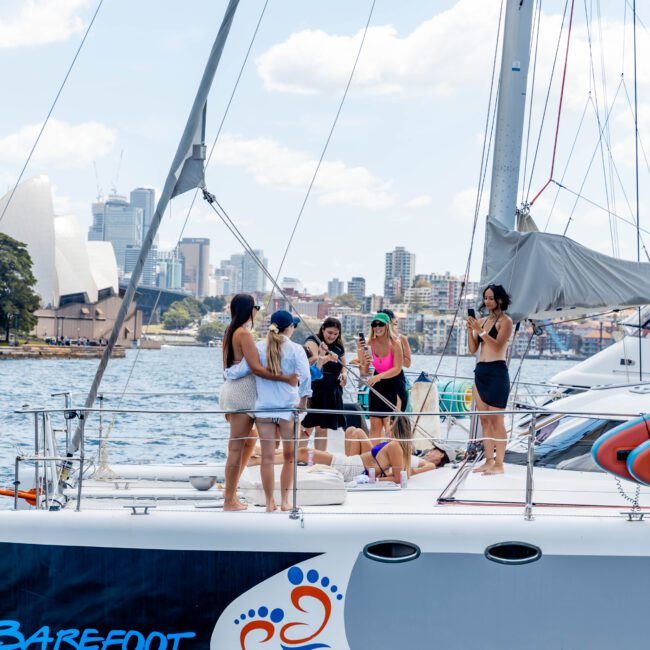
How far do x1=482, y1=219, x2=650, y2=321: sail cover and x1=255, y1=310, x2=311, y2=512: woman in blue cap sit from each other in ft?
6.18

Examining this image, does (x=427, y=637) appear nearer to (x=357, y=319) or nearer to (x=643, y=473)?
(x=643, y=473)

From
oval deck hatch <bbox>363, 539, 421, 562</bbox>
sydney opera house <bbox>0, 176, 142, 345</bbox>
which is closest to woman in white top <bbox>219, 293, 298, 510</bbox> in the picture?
oval deck hatch <bbox>363, 539, 421, 562</bbox>

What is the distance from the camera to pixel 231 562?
17.9ft

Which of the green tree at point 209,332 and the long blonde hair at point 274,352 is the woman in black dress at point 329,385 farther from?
the green tree at point 209,332

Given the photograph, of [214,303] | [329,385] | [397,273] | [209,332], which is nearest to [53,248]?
[397,273]

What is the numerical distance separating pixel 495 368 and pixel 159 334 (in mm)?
122443

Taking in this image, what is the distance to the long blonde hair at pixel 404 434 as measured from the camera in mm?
6684

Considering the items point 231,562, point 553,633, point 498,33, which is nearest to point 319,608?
point 231,562

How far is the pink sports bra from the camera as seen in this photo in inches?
287

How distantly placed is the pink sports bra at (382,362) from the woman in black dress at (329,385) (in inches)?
9.2

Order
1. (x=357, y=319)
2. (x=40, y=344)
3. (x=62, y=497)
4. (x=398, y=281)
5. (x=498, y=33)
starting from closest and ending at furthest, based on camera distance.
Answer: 1. (x=62, y=497)
2. (x=498, y=33)
3. (x=40, y=344)
4. (x=398, y=281)
5. (x=357, y=319)

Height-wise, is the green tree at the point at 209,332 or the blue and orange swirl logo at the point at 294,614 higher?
the blue and orange swirl logo at the point at 294,614

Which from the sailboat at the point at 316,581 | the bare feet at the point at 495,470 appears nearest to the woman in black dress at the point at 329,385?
the bare feet at the point at 495,470

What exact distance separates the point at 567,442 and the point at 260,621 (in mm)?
2616
